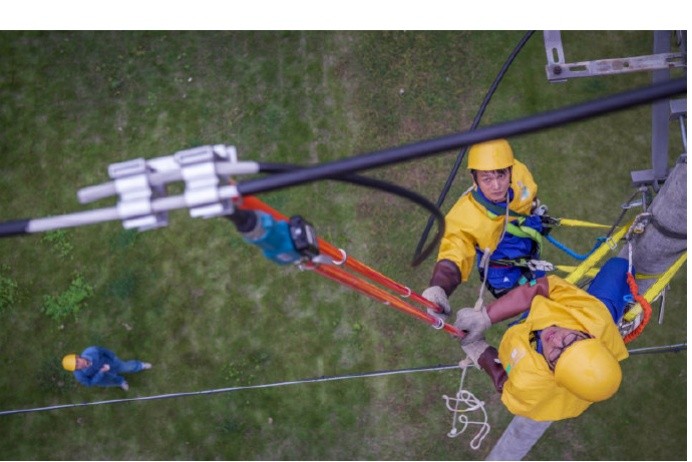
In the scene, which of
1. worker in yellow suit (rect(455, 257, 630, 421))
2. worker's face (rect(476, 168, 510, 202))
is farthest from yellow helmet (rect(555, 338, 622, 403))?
worker's face (rect(476, 168, 510, 202))

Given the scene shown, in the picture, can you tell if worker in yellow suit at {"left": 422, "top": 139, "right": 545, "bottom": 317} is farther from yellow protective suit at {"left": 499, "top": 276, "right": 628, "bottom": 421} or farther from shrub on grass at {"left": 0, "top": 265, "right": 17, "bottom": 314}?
shrub on grass at {"left": 0, "top": 265, "right": 17, "bottom": 314}

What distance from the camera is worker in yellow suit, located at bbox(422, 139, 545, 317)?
3.91 m

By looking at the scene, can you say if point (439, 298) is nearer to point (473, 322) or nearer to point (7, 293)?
point (473, 322)

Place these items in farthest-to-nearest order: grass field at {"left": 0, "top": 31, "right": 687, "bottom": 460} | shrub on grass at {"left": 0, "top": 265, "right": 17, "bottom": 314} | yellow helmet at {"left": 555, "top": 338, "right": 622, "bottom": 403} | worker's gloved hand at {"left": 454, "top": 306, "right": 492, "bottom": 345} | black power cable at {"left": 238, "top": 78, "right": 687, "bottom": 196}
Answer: shrub on grass at {"left": 0, "top": 265, "right": 17, "bottom": 314} → grass field at {"left": 0, "top": 31, "right": 687, "bottom": 460} → worker's gloved hand at {"left": 454, "top": 306, "right": 492, "bottom": 345} → yellow helmet at {"left": 555, "top": 338, "right": 622, "bottom": 403} → black power cable at {"left": 238, "top": 78, "right": 687, "bottom": 196}

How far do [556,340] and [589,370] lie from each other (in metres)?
0.30

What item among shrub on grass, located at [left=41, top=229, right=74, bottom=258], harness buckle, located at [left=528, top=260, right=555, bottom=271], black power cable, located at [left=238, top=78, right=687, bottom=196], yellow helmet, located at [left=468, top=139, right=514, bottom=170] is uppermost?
black power cable, located at [left=238, top=78, right=687, bottom=196]

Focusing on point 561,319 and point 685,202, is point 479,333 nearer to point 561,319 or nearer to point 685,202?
point 561,319

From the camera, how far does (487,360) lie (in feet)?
12.3

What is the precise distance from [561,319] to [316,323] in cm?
305

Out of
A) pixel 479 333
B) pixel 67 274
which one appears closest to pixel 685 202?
pixel 479 333

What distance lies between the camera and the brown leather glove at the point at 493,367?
12.2 ft

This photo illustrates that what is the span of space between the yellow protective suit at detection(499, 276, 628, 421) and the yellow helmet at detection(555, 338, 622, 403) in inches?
6.5

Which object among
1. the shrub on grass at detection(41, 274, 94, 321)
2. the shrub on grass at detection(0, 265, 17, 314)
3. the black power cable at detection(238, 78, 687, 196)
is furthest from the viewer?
the shrub on grass at detection(0, 265, 17, 314)

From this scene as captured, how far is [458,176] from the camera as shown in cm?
635
